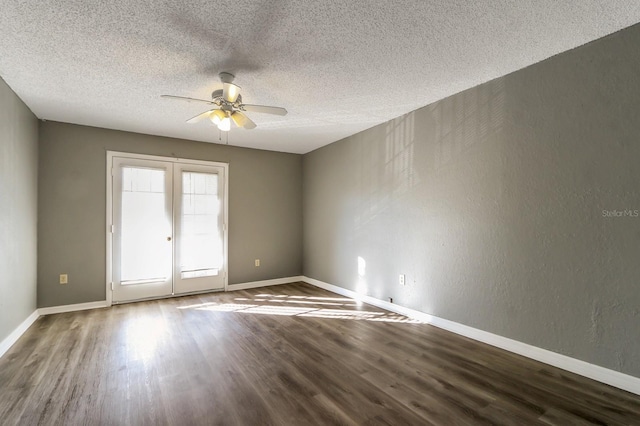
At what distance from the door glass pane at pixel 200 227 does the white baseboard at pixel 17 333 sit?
1758mm

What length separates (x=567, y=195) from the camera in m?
2.45

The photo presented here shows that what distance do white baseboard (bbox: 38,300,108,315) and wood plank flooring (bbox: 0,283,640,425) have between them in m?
0.58

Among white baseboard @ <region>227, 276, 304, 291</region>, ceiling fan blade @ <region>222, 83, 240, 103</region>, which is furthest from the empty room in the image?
white baseboard @ <region>227, 276, 304, 291</region>

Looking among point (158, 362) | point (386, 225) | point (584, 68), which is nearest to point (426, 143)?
point (386, 225)

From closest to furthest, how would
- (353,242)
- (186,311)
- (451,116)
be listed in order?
(451,116)
(186,311)
(353,242)

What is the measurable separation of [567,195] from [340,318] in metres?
2.62

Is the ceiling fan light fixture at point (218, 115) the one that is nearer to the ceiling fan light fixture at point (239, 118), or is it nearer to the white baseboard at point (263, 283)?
the ceiling fan light fixture at point (239, 118)

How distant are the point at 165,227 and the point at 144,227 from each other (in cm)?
28

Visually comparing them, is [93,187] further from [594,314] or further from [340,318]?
[594,314]

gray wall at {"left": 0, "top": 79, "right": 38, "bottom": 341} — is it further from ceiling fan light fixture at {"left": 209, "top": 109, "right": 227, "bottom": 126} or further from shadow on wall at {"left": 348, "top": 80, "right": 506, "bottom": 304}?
shadow on wall at {"left": 348, "top": 80, "right": 506, "bottom": 304}

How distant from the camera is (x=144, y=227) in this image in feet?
15.0

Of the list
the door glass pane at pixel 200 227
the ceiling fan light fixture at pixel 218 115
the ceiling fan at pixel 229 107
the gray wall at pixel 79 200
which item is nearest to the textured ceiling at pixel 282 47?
the ceiling fan at pixel 229 107

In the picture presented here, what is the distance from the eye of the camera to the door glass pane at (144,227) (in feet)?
14.6

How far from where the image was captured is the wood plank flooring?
190 centimetres
